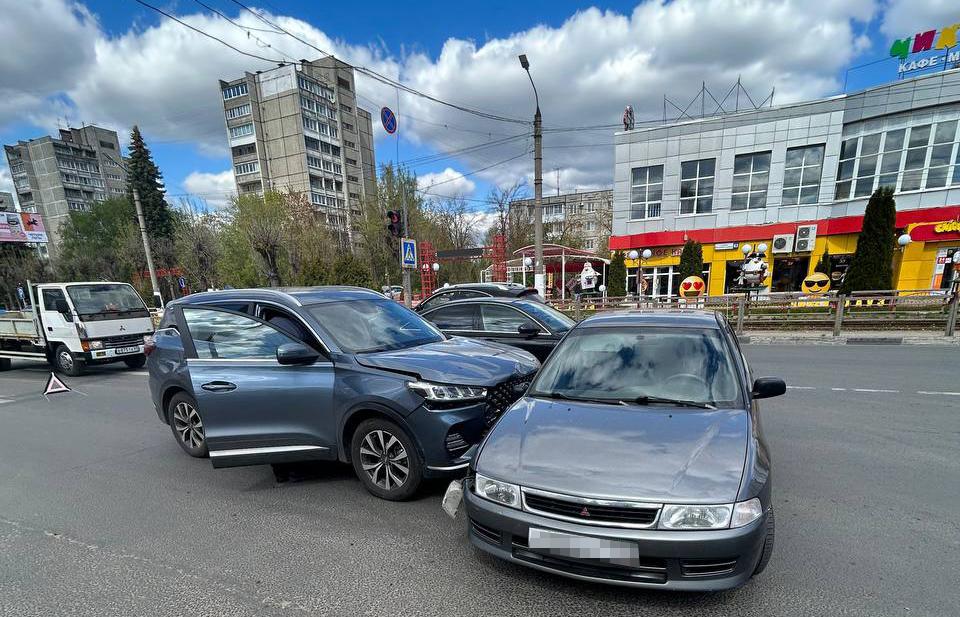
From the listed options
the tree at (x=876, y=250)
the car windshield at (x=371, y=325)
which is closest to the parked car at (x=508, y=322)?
the car windshield at (x=371, y=325)

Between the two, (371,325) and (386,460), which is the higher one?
(371,325)

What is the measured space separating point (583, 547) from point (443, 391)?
5.06 feet

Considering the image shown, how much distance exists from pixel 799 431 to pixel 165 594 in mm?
6002

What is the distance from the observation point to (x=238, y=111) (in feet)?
177

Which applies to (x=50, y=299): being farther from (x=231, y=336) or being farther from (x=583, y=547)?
(x=583, y=547)

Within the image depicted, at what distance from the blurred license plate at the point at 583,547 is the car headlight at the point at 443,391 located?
129 centimetres

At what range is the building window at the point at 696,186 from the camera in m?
22.2

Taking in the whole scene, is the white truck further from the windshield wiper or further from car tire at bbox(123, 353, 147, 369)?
the windshield wiper

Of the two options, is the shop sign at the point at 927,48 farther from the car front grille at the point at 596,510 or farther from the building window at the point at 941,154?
the car front grille at the point at 596,510

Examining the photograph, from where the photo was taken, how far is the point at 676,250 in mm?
23156

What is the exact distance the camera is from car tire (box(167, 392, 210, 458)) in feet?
14.4

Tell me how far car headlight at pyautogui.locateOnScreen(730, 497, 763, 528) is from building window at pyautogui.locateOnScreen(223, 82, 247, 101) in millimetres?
67979

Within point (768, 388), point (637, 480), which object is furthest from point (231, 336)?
point (768, 388)

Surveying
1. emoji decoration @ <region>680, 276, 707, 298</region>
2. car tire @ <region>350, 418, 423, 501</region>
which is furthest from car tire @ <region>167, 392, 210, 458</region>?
emoji decoration @ <region>680, 276, 707, 298</region>
